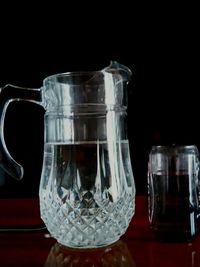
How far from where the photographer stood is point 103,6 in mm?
1067

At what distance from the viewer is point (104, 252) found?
1.38 ft

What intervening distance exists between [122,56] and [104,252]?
0.76m

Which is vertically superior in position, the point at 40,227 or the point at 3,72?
the point at 3,72

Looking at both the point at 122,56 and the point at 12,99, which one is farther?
the point at 122,56

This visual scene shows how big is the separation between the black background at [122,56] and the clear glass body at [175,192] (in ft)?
2.00

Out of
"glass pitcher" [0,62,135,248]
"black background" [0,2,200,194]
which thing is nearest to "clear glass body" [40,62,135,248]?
"glass pitcher" [0,62,135,248]

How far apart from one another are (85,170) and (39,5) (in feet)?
2.54

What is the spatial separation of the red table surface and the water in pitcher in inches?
0.7

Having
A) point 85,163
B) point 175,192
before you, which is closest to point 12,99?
point 85,163

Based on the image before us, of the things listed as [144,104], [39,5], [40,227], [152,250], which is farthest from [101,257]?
[39,5]

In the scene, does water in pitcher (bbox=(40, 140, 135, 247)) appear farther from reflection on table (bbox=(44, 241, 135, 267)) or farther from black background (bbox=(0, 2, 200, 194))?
black background (bbox=(0, 2, 200, 194))

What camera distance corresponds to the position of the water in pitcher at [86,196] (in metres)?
0.43

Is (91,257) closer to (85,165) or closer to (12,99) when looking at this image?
(85,165)

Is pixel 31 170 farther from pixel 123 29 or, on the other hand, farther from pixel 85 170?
pixel 85 170
